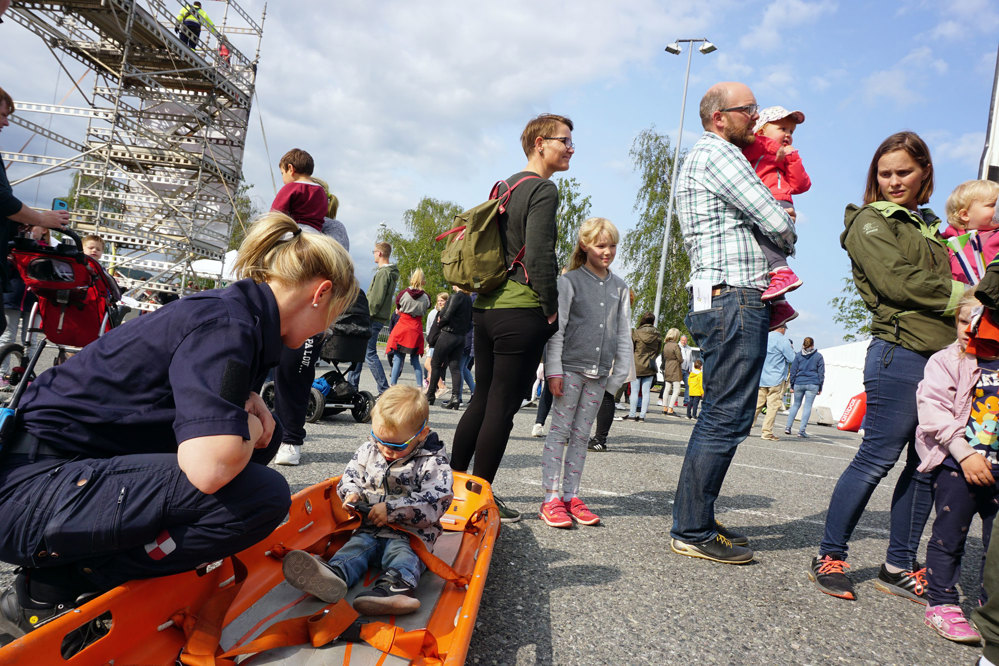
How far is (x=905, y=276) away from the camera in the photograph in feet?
9.52

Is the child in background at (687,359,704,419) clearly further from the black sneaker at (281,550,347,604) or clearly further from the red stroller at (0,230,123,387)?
the black sneaker at (281,550,347,604)

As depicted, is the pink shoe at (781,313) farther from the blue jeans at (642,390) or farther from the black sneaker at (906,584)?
the blue jeans at (642,390)

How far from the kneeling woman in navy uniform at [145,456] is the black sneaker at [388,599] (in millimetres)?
414

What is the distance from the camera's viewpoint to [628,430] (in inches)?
392

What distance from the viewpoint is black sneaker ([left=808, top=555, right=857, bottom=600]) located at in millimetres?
2992

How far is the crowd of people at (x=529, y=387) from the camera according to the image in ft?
5.49

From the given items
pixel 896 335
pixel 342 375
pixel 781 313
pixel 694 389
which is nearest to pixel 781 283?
pixel 781 313

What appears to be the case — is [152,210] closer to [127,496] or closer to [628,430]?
[628,430]

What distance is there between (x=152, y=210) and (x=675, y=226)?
2280 centimetres

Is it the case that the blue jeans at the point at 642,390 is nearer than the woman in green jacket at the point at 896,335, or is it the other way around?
the woman in green jacket at the point at 896,335

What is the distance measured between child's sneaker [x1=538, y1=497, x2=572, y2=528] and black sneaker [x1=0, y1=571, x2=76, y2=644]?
2.53 meters

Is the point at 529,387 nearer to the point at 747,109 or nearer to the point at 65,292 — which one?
the point at 747,109

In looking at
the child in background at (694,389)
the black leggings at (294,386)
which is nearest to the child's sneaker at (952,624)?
the black leggings at (294,386)

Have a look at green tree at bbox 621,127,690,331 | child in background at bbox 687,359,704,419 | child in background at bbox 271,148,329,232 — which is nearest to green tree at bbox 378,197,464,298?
green tree at bbox 621,127,690,331
